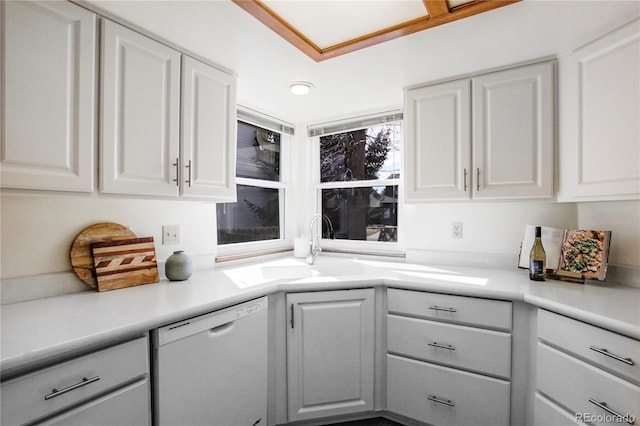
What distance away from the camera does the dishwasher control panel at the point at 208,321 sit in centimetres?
121

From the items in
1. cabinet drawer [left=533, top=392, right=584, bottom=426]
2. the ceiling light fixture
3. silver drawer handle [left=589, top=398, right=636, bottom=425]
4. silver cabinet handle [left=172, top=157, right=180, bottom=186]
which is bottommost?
cabinet drawer [left=533, top=392, right=584, bottom=426]

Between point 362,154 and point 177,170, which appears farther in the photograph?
point 362,154

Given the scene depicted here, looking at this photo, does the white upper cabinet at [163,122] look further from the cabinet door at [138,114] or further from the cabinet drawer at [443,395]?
the cabinet drawer at [443,395]

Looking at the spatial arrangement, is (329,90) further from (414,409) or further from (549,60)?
(414,409)

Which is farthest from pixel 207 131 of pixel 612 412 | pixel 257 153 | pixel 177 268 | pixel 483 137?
pixel 612 412

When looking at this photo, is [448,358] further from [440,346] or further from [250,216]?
[250,216]

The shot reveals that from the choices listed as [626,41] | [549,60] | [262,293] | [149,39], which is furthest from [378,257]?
[149,39]

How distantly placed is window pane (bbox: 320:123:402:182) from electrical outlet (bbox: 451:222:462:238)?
60cm

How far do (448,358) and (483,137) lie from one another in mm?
1268

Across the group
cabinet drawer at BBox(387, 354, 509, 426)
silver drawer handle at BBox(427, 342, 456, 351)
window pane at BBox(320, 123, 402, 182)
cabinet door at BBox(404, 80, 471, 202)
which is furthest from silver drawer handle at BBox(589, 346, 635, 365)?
window pane at BBox(320, 123, 402, 182)

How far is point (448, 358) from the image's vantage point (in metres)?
1.67

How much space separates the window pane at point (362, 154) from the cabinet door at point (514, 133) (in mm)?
792

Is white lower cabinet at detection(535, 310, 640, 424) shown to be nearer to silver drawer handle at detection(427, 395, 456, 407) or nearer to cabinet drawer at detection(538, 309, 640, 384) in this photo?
cabinet drawer at detection(538, 309, 640, 384)

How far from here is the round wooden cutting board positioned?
4.79ft
